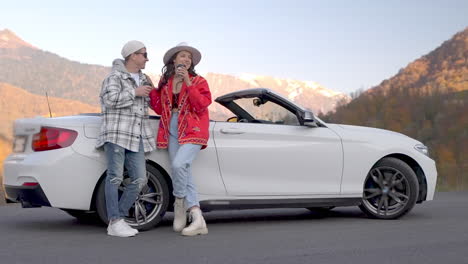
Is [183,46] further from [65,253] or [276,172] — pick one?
[65,253]

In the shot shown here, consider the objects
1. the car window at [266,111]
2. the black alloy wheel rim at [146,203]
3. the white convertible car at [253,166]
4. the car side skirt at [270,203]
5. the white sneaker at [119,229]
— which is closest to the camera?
the white sneaker at [119,229]

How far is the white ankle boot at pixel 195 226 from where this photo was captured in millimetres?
6258

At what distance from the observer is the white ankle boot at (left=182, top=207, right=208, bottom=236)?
6258mm

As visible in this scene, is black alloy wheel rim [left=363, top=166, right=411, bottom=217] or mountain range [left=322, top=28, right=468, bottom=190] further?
mountain range [left=322, top=28, right=468, bottom=190]

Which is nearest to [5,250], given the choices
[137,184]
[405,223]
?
[137,184]

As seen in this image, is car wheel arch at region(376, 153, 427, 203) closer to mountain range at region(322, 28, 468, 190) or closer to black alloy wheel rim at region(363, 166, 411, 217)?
black alloy wheel rim at region(363, 166, 411, 217)

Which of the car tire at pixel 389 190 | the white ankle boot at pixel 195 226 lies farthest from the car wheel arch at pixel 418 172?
the white ankle boot at pixel 195 226

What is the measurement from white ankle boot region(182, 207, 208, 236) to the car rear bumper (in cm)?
132

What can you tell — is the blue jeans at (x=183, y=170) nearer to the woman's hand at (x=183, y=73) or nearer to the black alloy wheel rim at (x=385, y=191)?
the woman's hand at (x=183, y=73)

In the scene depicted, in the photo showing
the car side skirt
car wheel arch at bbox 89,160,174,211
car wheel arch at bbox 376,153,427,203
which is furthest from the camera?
car wheel arch at bbox 376,153,427,203

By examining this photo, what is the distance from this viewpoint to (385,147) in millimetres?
7625

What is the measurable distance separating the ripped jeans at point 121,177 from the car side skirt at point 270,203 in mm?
786

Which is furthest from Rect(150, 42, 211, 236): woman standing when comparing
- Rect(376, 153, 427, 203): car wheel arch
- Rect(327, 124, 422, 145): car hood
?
Rect(376, 153, 427, 203): car wheel arch

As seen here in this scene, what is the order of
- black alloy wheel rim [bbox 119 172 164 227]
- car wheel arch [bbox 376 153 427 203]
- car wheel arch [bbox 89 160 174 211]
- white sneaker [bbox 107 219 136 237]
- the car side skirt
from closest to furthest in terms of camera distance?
white sneaker [bbox 107 219 136 237], car wheel arch [bbox 89 160 174 211], black alloy wheel rim [bbox 119 172 164 227], the car side skirt, car wheel arch [bbox 376 153 427 203]
